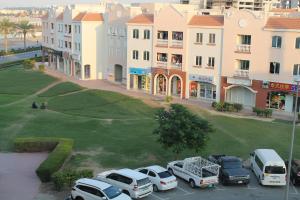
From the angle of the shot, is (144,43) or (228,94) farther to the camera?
(144,43)

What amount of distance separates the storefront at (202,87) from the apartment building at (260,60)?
6.28ft

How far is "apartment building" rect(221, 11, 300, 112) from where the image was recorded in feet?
165

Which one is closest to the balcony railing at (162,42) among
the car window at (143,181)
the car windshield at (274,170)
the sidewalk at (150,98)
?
the sidewalk at (150,98)

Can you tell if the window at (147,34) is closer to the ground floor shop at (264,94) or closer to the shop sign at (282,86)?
the ground floor shop at (264,94)

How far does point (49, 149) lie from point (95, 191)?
43.3ft

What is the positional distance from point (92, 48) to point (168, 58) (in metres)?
18.6

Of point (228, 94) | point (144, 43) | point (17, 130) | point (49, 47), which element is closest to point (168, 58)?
point (144, 43)

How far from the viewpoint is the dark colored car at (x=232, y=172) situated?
29.1 m

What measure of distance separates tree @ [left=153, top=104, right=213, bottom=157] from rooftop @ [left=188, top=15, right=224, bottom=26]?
25640mm

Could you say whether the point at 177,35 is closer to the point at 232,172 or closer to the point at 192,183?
the point at 232,172

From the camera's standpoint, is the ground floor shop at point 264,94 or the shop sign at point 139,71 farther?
the shop sign at point 139,71

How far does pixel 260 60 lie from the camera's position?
172 ft

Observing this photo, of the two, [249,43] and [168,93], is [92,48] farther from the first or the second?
[249,43]

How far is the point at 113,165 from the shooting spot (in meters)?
33.2
